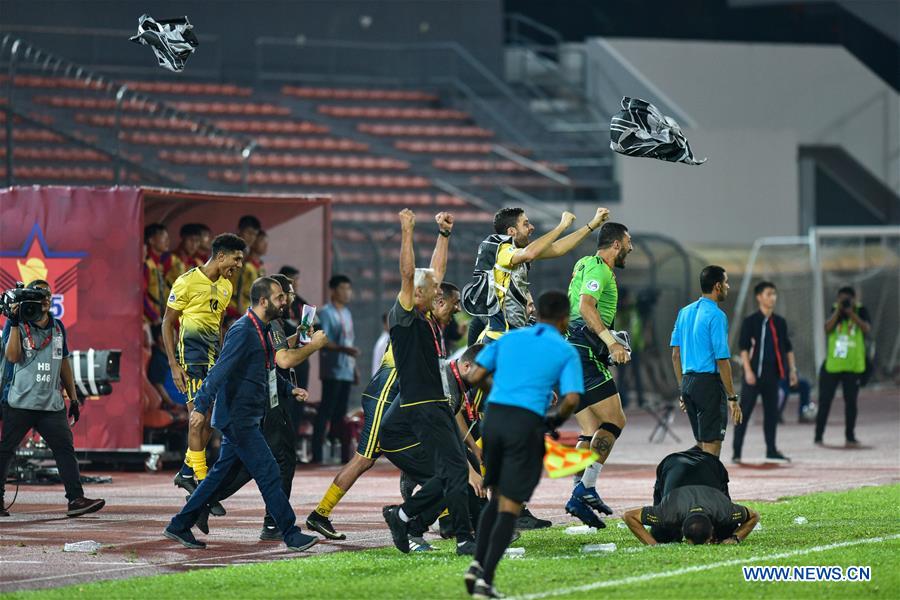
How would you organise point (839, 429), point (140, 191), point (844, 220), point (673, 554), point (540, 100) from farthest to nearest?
1. point (844, 220)
2. point (540, 100)
3. point (839, 429)
4. point (140, 191)
5. point (673, 554)

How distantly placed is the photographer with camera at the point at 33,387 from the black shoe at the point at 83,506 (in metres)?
0.05

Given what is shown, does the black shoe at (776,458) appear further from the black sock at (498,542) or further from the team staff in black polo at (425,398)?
the black sock at (498,542)

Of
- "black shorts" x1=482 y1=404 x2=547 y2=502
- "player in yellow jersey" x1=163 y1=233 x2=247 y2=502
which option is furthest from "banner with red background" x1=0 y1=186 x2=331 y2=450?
"black shorts" x1=482 y1=404 x2=547 y2=502

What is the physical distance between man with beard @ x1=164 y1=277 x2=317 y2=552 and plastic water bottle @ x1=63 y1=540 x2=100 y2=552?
514 millimetres

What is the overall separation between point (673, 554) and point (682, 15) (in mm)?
32657

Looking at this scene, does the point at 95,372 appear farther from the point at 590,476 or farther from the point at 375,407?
the point at 590,476

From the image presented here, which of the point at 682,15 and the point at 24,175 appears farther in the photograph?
the point at 682,15

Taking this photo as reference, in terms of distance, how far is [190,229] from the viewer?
17531 mm

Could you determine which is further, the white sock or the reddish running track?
the white sock

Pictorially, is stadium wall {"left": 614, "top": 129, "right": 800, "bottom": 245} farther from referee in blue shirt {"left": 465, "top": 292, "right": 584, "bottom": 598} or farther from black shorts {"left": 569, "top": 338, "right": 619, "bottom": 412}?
referee in blue shirt {"left": 465, "top": 292, "right": 584, "bottom": 598}

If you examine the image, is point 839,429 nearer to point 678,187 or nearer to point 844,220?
point 678,187

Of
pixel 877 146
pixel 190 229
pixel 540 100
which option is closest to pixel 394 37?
pixel 540 100

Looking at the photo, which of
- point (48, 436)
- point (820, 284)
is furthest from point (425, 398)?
point (820, 284)
